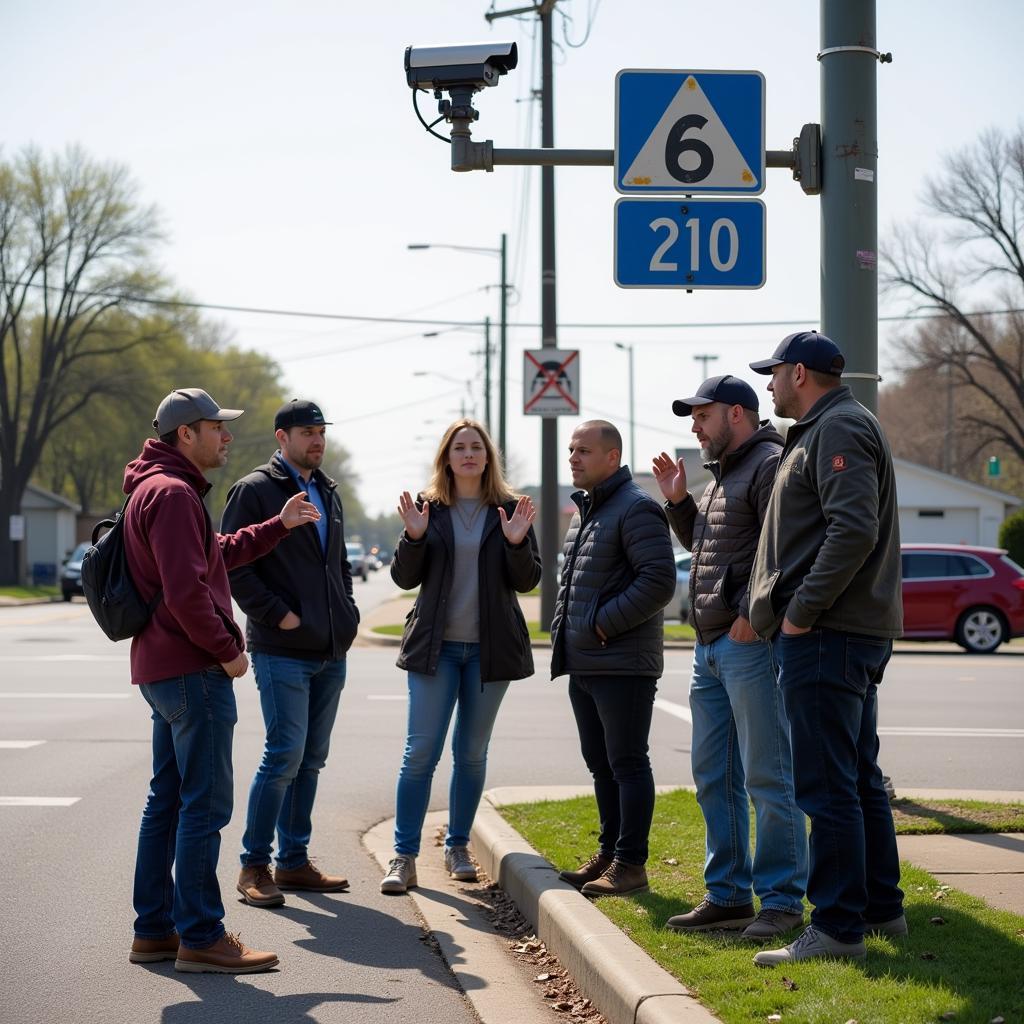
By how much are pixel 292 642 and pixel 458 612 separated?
0.84 meters

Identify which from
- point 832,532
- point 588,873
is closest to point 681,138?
point 832,532

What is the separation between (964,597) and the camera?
2098 cm

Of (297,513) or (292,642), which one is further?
(292,642)

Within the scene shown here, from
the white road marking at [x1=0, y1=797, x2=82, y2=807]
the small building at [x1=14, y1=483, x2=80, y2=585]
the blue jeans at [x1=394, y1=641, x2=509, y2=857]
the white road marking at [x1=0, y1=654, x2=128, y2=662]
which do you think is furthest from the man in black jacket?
the small building at [x1=14, y1=483, x2=80, y2=585]

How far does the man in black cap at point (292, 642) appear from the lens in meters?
6.39

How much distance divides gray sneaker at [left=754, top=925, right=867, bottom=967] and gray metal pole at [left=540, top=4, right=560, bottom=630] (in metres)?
16.5

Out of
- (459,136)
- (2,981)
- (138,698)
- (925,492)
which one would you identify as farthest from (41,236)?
(2,981)

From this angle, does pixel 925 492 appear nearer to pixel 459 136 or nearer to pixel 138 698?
pixel 138 698

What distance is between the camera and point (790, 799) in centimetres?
538

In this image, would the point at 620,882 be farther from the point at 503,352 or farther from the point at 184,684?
the point at 503,352

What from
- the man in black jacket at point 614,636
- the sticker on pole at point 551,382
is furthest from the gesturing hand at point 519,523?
the sticker on pole at point 551,382

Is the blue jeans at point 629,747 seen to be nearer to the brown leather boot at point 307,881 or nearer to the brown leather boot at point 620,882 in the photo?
the brown leather boot at point 620,882

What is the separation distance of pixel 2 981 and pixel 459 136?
17.5 ft

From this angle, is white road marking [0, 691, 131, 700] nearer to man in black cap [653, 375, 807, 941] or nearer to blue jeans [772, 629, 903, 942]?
man in black cap [653, 375, 807, 941]
